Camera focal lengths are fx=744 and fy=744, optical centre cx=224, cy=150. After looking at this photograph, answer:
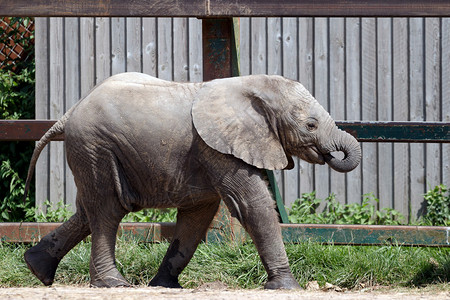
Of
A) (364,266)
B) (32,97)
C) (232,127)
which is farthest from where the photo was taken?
(32,97)

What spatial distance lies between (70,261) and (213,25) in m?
1.90

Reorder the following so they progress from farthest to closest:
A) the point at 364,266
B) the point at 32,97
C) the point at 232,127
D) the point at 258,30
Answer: the point at 32,97
the point at 258,30
the point at 364,266
the point at 232,127

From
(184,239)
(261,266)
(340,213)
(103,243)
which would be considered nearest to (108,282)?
(103,243)

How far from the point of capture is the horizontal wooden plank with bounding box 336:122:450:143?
4969 millimetres

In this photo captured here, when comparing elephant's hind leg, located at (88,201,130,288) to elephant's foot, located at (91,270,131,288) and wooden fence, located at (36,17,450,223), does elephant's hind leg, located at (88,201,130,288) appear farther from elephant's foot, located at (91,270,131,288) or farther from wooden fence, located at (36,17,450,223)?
wooden fence, located at (36,17,450,223)

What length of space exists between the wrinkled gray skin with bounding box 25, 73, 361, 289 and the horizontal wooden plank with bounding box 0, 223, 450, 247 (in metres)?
0.91

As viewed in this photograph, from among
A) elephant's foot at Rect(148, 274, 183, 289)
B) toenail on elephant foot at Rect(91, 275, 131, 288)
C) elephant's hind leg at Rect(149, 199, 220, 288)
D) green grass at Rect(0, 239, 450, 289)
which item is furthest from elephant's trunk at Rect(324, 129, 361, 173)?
toenail on elephant foot at Rect(91, 275, 131, 288)

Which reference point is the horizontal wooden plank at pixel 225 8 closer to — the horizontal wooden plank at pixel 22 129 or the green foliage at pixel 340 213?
the horizontal wooden plank at pixel 22 129

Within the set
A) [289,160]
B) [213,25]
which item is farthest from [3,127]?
[289,160]

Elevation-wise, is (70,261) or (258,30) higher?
(258,30)

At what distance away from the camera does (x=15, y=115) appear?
7.70 meters

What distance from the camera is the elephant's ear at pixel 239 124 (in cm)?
Result: 415

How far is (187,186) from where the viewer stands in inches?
168

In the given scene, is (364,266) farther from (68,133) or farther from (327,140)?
(68,133)
